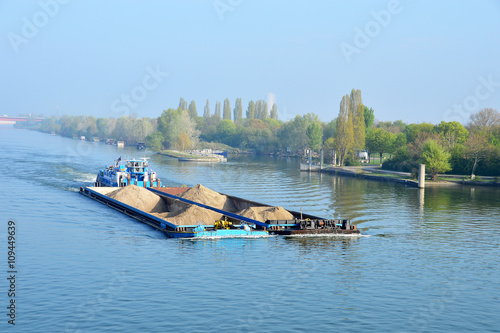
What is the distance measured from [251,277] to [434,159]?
227 feet

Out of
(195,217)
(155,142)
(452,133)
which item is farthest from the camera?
(155,142)

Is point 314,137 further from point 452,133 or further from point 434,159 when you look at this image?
point 434,159

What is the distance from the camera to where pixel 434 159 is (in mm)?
89688

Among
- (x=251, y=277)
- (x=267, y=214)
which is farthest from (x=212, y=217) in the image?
(x=251, y=277)

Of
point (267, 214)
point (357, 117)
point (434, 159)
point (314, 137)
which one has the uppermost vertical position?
point (357, 117)

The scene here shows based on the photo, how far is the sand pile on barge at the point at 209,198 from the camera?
166 feet

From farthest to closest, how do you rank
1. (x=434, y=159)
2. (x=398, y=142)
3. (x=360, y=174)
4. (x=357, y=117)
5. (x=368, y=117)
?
(x=368, y=117) < (x=398, y=142) < (x=357, y=117) < (x=360, y=174) < (x=434, y=159)

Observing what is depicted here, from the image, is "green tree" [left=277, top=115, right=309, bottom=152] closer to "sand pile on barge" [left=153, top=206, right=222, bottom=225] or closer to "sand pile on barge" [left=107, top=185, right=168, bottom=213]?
"sand pile on barge" [left=107, top=185, right=168, bottom=213]

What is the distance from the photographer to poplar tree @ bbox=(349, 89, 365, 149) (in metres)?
120

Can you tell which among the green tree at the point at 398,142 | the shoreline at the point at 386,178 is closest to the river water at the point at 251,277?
the shoreline at the point at 386,178

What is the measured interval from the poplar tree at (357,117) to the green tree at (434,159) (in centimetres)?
2926

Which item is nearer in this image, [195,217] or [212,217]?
[195,217]

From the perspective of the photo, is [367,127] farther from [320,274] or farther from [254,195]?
[320,274]

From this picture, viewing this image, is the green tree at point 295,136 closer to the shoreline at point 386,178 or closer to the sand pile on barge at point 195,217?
the shoreline at point 386,178
